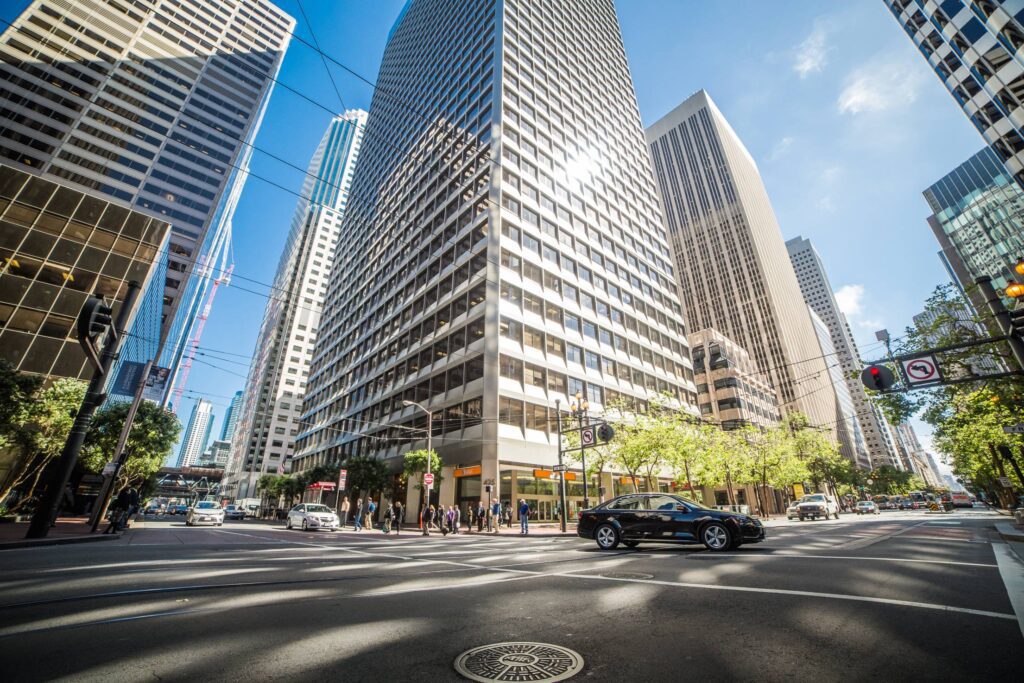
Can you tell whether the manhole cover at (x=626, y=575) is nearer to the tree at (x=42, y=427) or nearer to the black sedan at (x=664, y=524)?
the black sedan at (x=664, y=524)

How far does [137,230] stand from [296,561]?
35.8 metres

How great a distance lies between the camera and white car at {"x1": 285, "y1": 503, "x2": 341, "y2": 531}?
79.2 feet

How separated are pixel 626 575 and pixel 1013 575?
5.53 metres

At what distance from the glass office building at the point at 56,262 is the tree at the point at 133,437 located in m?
5.19

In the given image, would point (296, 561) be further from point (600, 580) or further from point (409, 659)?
point (409, 659)

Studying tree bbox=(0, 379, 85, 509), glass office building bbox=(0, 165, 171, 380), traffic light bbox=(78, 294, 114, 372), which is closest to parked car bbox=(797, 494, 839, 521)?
traffic light bbox=(78, 294, 114, 372)

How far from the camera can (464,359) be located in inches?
1275

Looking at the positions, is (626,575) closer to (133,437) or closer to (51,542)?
(51,542)

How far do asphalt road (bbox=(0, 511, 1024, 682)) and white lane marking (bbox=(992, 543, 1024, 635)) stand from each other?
0.06 m

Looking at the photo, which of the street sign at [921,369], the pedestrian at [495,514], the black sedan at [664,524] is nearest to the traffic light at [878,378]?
the street sign at [921,369]

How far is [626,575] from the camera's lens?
22.2 ft

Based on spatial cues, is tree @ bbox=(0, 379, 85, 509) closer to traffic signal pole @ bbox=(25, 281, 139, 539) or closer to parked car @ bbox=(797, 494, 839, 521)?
traffic signal pole @ bbox=(25, 281, 139, 539)

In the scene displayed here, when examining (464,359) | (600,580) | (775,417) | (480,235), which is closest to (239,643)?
(600,580)

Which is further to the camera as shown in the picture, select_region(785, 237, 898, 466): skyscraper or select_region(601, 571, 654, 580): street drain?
select_region(785, 237, 898, 466): skyscraper
